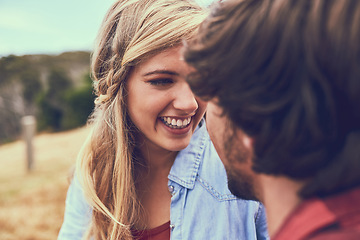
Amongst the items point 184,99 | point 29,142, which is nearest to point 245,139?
point 184,99

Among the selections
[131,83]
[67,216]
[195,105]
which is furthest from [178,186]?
[67,216]

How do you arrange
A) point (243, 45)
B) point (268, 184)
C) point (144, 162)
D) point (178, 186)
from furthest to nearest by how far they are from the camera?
point (144, 162) < point (178, 186) < point (268, 184) < point (243, 45)

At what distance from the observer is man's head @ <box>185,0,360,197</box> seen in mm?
933

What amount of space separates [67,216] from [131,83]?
Answer: 1012mm

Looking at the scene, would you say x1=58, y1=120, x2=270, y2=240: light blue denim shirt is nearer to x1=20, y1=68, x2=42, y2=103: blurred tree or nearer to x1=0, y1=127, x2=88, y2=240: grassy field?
x1=0, y1=127, x2=88, y2=240: grassy field

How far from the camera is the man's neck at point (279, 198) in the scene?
1067 mm

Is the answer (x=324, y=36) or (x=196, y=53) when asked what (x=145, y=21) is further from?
(x=324, y=36)

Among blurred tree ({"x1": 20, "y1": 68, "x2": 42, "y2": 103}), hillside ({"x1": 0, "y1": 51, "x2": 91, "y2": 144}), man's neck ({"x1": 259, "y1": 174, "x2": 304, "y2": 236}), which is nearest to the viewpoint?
man's neck ({"x1": 259, "y1": 174, "x2": 304, "y2": 236})

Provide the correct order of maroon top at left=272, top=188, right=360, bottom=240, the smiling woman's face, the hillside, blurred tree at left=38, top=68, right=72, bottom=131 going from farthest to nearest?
the hillside < blurred tree at left=38, top=68, right=72, bottom=131 < the smiling woman's face < maroon top at left=272, top=188, right=360, bottom=240

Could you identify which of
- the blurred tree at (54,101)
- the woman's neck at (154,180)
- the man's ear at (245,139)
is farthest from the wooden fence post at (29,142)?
the man's ear at (245,139)

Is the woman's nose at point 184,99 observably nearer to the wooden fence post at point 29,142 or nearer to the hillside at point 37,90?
the wooden fence post at point 29,142

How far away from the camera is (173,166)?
7.14ft

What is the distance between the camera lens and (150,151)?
7.53ft

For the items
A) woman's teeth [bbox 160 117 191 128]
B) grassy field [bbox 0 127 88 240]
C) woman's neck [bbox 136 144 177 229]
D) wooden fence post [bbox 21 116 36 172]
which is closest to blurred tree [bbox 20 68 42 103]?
grassy field [bbox 0 127 88 240]
